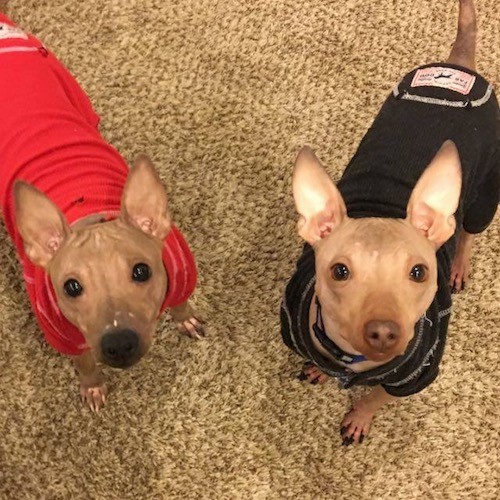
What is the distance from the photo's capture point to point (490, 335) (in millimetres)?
2193

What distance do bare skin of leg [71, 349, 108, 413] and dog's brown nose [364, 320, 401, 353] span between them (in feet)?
3.03

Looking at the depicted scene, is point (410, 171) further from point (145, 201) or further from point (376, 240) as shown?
point (145, 201)

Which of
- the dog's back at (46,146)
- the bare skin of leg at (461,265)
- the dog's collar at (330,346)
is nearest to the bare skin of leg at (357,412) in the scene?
the dog's collar at (330,346)

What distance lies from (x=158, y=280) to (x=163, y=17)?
143cm

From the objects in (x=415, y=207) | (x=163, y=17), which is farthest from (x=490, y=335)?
(x=163, y=17)

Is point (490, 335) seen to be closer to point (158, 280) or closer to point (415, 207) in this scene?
point (415, 207)

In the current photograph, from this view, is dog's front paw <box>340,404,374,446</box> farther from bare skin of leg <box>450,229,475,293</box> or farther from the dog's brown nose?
the dog's brown nose

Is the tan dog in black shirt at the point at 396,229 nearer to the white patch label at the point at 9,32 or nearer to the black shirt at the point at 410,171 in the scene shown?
the black shirt at the point at 410,171

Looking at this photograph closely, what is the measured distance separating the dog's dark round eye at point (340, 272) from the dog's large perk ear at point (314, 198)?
165mm

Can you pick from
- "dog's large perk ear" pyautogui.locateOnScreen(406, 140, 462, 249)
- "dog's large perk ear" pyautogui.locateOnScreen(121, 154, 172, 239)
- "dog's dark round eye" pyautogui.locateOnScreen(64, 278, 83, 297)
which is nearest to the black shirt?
"dog's large perk ear" pyautogui.locateOnScreen(406, 140, 462, 249)

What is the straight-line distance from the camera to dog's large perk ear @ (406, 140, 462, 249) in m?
1.51

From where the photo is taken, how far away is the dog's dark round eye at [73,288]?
1.58 meters

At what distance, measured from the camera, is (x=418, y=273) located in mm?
1451

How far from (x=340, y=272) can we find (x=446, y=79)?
2.37ft
